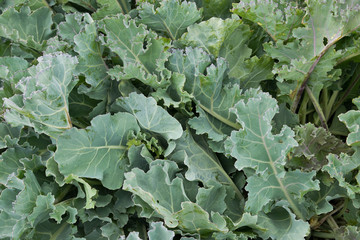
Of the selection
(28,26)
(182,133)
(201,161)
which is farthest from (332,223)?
(28,26)

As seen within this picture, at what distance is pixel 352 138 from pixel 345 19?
1.27 feet

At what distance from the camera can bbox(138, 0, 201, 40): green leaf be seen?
1.44 metres

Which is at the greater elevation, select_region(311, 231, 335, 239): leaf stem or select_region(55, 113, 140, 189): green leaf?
select_region(55, 113, 140, 189): green leaf

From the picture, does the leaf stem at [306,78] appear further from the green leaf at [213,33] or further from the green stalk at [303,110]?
the green leaf at [213,33]

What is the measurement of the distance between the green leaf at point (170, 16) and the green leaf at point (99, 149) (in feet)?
1.38

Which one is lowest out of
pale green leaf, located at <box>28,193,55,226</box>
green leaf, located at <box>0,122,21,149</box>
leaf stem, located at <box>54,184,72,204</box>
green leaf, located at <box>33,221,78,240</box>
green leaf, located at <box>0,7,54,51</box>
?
green leaf, located at <box>33,221,78,240</box>

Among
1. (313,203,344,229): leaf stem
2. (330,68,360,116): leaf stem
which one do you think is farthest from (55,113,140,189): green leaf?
(330,68,360,116): leaf stem

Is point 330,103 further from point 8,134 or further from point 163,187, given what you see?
point 8,134

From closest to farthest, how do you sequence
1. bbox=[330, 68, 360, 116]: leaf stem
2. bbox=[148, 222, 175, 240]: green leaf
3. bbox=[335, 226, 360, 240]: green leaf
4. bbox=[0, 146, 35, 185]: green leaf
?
1. bbox=[148, 222, 175, 240]: green leaf
2. bbox=[335, 226, 360, 240]: green leaf
3. bbox=[0, 146, 35, 185]: green leaf
4. bbox=[330, 68, 360, 116]: leaf stem

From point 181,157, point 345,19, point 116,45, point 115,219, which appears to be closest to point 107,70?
point 116,45

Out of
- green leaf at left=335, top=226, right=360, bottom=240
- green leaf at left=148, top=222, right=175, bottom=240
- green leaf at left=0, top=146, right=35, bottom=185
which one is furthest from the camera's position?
green leaf at left=0, top=146, right=35, bottom=185

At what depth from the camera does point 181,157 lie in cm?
132

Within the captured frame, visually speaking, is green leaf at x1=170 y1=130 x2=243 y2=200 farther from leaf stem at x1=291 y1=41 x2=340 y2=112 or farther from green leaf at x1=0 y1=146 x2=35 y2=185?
green leaf at x1=0 y1=146 x2=35 y2=185

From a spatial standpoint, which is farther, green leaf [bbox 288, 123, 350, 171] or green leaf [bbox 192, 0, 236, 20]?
green leaf [bbox 192, 0, 236, 20]
